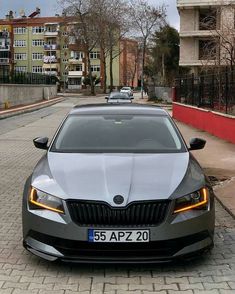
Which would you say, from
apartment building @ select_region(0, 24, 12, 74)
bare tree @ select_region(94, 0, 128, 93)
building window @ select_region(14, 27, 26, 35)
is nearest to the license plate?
bare tree @ select_region(94, 0, 128, 93)

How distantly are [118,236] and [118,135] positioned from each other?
1.97m

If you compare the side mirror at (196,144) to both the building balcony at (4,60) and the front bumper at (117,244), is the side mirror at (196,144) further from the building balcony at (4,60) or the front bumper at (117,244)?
the building balcony at (4,60)

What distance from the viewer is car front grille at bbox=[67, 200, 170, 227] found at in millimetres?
4520

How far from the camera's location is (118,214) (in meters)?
4.52

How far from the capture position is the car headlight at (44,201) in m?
4.64

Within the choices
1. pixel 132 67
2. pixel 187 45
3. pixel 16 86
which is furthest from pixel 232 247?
pixel 132 67

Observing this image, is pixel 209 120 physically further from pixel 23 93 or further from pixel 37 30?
pixel 37 30

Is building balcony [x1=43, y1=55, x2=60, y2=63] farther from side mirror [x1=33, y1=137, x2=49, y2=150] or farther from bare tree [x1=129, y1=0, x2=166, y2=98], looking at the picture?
side mirror [x1=33, y1=137, x2=49, y2=150]

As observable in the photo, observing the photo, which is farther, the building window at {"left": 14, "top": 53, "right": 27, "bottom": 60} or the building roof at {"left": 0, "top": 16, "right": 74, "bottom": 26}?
the building window at {"left": 14, "top": 53, "right": 27, "bottom": 60}

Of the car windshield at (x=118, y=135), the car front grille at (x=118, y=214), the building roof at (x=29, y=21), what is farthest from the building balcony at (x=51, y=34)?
the car front grille at (x=118, y=214)

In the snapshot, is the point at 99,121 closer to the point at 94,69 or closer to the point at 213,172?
the point at 213,172

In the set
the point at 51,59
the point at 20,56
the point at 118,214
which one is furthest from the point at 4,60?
the point at 118,214

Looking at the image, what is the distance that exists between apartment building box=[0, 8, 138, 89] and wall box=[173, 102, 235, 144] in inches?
3678

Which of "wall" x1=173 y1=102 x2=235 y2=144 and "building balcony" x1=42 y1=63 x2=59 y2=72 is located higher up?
"building balcony" x1=42 y1=63 x2=59 y2=72
